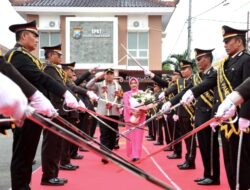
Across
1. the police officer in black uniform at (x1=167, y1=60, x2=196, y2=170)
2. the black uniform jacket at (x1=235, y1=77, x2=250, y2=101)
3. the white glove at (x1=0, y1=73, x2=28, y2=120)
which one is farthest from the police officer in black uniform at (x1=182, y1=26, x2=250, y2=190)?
the police officer in black uniform at (x1=167, y1=60, x2=196, y2=170)

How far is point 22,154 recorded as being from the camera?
14.4 ft

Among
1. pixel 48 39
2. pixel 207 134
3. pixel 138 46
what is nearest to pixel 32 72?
pixel 207 134

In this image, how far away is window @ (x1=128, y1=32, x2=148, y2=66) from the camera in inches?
1008

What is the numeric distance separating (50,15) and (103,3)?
3.23 metres

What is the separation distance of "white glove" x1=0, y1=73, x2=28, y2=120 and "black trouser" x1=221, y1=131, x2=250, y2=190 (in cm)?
266

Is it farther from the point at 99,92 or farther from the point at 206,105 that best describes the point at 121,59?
the point at 206,105

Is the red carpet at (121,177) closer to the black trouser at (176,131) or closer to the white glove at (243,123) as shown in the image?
the black trouser at (176,131)

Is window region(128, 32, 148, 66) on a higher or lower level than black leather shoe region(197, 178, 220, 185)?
higher

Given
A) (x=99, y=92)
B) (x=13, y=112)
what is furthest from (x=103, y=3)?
(x=13, y=112)

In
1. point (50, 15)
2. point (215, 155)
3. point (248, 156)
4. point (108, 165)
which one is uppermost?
point (50, 15)

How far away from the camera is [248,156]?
4.18m

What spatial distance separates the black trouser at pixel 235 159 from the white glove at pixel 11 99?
2659mm

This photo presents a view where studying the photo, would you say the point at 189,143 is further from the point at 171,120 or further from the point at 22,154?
the point at 22,154

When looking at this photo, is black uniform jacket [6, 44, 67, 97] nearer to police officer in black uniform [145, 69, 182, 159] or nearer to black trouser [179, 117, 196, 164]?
black trouser [179, 117, 196, 164]
